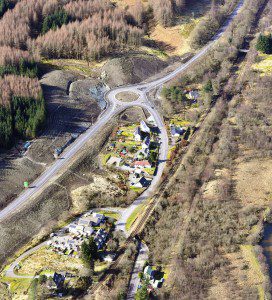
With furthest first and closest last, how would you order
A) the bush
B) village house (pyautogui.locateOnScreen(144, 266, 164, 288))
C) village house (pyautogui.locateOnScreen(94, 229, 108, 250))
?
the bush, village house (pyautogui.locateOnScreen(94, 229, 108, 250)), village house (pyautogui.locateOnScreen(144, 266, 164, 288))

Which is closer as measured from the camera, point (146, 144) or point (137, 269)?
point (137, 269)

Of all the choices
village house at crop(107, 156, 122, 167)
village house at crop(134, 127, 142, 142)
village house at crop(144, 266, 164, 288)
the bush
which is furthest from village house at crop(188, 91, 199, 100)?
village house at crop(144, 266, 164, 288)

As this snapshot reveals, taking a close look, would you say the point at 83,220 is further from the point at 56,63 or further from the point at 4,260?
the point at 56,63

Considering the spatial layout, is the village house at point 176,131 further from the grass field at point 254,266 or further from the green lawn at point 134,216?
the grass field at point 254,266

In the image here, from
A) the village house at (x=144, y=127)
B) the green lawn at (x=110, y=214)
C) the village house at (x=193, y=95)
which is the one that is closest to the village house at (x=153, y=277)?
the green lawn at (x=110, y=214)

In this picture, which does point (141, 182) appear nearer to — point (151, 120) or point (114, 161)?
point (114, 161)

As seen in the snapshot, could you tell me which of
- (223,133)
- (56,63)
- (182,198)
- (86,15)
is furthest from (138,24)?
(182,198)

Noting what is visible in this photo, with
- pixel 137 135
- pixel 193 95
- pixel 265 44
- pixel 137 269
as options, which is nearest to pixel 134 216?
pixel 137 269

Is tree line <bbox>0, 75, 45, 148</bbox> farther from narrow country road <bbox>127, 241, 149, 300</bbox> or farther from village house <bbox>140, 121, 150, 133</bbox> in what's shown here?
narrow country road <bbox>127, 241, 149, 300</bbox>
